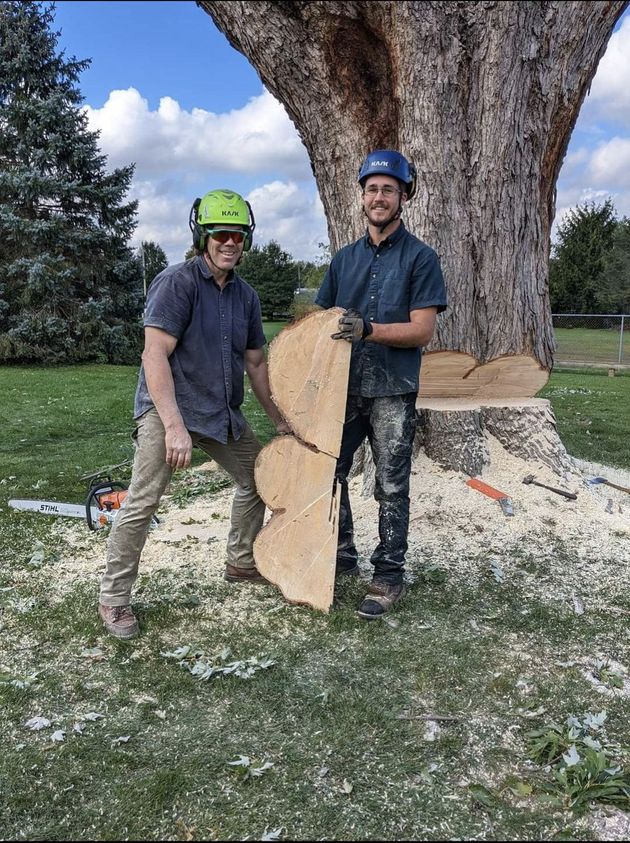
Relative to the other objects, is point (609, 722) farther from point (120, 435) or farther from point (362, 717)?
point (120, 435)

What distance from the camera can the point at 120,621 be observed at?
2.99m

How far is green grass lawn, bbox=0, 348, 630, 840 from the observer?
1.97 meters

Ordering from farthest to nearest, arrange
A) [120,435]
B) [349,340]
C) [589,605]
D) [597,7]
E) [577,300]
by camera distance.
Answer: [577,300] < [120,435] < [597,7] < [589,605] < [349,340]

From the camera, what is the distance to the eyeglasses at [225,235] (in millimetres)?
2857

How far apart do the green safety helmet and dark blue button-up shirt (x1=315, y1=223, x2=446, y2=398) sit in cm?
56

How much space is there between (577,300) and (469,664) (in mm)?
32710

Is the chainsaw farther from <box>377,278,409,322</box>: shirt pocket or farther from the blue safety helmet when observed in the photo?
the blue safety helmet

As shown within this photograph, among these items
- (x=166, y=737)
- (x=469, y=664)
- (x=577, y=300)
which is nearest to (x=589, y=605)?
(x=469, y=664)

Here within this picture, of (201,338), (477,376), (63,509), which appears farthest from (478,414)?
(63,509)

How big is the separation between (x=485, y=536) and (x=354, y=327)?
1707 millimetres

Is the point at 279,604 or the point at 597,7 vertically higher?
the point at 597,7

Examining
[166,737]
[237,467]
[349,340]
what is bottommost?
[166,737]

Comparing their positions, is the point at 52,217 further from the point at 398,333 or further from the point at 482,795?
the point at 482,795

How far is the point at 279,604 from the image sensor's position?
3.28 meters
